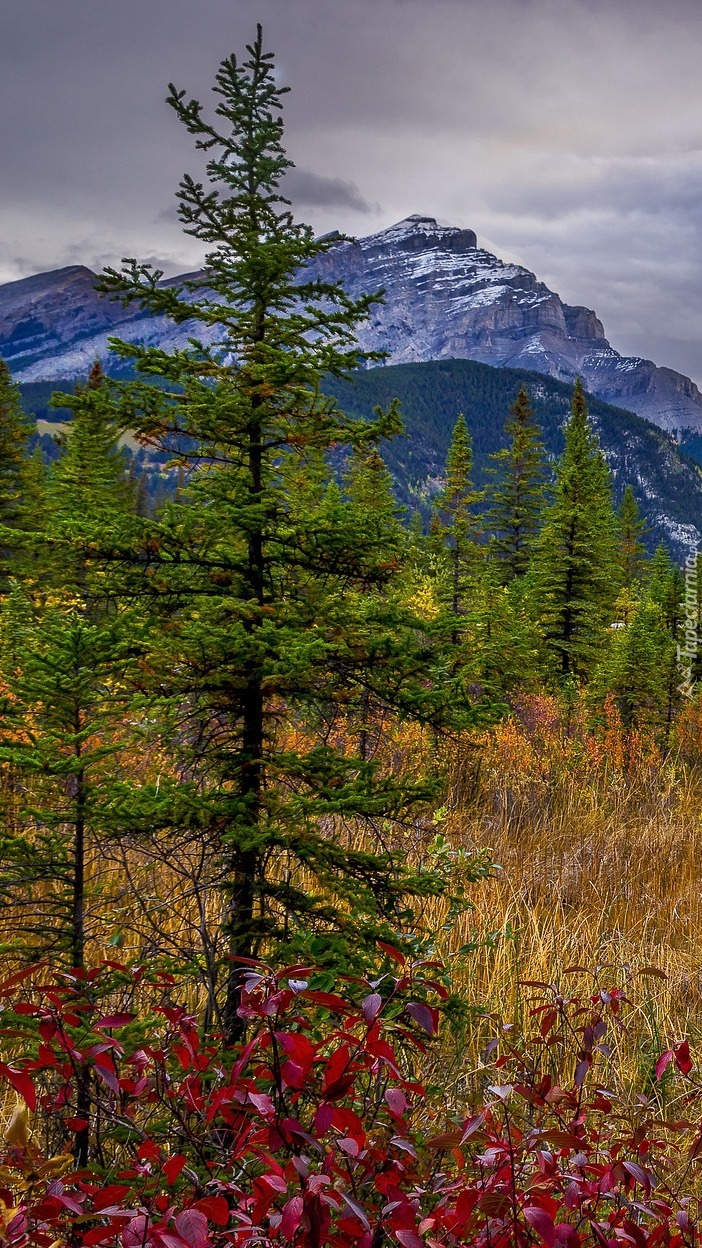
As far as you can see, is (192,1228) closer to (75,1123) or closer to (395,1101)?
(395,1101)

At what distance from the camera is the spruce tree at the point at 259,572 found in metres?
3.02

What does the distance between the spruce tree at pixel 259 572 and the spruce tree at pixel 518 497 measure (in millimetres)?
23301

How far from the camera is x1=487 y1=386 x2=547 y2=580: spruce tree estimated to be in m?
26.5

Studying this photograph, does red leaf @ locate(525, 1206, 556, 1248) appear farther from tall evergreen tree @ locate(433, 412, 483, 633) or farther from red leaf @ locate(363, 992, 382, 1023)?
tall evergreen tree @ locate(433, 412, 483, 633)

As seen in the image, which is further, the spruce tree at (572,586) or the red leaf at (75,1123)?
the spruce tree at (572,586)

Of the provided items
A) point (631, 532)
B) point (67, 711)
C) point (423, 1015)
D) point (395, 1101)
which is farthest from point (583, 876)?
point (631, 532)

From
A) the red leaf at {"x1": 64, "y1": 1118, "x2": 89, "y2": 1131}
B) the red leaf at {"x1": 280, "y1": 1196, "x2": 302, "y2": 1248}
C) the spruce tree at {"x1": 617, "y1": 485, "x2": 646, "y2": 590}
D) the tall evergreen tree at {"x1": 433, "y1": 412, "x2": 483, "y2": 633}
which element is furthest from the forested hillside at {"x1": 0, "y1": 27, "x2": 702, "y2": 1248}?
the spruce tree at {"x1": 617, "y1": 485, "x2": 646, "y2": 590}

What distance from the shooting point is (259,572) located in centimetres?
338

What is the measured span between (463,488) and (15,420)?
48.9ft

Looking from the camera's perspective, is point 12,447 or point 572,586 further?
point 12,447

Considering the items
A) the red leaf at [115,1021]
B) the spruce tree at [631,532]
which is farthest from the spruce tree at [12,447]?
the spruce tree at [631,532]

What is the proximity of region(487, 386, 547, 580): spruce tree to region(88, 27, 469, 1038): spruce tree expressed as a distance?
2330 centimetres

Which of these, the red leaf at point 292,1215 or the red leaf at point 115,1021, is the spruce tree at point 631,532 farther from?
the red leaf at point 292,1215

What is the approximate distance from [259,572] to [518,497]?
24908mm
